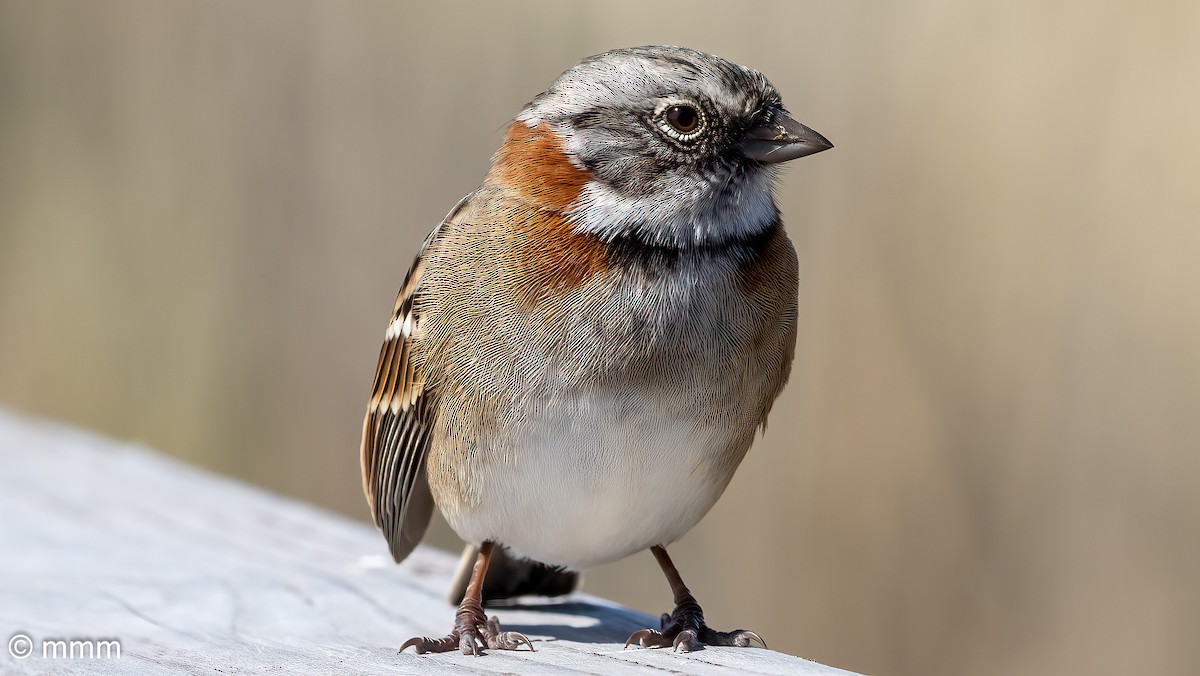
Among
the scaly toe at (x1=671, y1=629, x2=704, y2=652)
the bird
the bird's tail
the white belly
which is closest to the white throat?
the bird

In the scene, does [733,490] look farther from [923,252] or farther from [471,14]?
[471,14]

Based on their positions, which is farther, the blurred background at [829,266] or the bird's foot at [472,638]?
the blurred background at [829,266]

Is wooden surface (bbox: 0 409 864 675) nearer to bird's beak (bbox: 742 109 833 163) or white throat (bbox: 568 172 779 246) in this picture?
white throat (bbox: 568 172 779 246)

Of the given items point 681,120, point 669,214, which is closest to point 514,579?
point 669,214

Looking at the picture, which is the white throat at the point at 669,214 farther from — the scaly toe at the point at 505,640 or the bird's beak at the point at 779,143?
the scaly toe at the point at 505,640

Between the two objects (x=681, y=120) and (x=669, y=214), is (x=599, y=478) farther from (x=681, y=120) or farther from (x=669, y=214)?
(x=681, y=120)

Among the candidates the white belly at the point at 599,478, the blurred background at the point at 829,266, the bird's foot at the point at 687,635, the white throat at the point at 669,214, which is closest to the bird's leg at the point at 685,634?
the bird's foot at the point at 687,635
